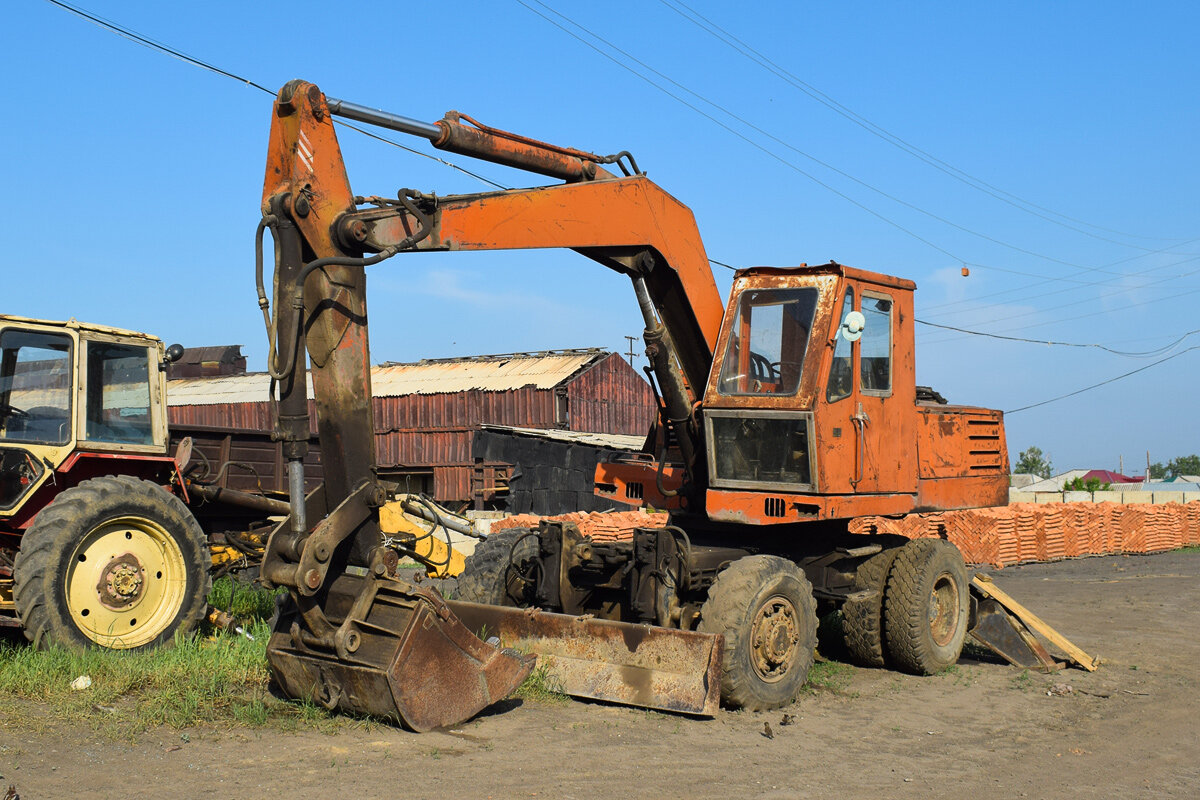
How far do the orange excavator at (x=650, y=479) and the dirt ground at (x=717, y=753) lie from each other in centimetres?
33

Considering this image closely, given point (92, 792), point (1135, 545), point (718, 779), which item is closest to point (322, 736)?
point (92, 792)

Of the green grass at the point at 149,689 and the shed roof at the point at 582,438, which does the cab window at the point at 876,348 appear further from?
the shed roof at the point at 582,438

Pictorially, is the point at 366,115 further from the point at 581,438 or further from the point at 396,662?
the point at 581,438

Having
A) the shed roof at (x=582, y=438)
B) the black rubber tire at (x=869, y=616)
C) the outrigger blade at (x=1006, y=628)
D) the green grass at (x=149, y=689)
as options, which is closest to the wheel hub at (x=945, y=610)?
the outrigger blade at (x=1006, y=628)

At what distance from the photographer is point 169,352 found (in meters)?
9.69

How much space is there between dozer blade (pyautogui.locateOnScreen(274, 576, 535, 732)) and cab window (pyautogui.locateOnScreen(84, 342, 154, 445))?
11.9ft

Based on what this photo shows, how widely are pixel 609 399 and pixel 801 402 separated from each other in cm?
3604

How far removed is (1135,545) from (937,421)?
Result: 1744 centimetres

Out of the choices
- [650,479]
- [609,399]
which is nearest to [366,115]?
[650,479]

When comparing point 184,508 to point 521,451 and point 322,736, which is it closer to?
point 322,736

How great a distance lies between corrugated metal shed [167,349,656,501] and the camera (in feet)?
127

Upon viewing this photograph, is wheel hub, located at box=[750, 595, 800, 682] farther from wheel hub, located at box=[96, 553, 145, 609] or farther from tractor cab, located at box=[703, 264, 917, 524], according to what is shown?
wheel hub, located at box=[96, 553, 145, 609]

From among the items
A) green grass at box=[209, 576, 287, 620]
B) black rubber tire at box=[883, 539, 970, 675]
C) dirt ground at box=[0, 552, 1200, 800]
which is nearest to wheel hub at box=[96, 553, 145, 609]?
dirt ground at box=[0, 552, 1200, 800]

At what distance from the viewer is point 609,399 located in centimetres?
4400
